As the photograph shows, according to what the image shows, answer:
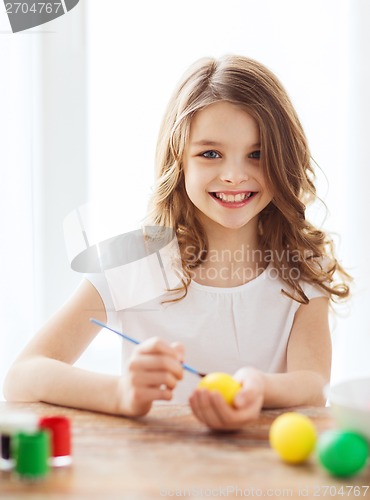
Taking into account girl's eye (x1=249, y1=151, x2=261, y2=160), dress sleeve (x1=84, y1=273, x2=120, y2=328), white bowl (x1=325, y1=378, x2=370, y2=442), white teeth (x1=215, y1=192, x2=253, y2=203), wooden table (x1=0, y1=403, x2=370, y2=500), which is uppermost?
girl's eye (x1=249, y1=151, x2=261, y2=160)

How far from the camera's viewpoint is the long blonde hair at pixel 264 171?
1.51m

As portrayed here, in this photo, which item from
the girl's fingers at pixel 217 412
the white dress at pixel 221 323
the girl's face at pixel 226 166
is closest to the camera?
the girl's fingers at pixel 217 412

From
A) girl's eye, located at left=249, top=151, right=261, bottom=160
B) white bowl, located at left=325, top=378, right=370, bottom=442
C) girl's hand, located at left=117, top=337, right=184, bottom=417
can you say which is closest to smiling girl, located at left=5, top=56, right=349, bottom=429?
girl's eye, located at left=249, top=151, right=261, bottom=160

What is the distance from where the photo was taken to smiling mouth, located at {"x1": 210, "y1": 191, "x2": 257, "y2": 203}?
60.0 inches

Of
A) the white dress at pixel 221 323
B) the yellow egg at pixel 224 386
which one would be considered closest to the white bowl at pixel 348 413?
the yellow egg at pixel 224 386

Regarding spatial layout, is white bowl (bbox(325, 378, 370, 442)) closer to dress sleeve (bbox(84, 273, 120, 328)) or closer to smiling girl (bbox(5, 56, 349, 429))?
smiling girl (bbox(5, 56, 349, 429))

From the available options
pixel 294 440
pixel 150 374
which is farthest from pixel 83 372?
pixel 294 440

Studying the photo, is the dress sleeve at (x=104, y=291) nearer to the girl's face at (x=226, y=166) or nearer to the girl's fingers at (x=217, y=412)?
the girl's face at (x=226, y=166)

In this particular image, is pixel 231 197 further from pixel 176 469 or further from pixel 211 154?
pixel 176 469

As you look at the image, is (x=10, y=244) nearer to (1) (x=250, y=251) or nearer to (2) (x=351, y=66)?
(1) (x=250, y=251)

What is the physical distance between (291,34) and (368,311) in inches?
39.9

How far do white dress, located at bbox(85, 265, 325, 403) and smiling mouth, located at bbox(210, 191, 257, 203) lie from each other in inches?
8.1

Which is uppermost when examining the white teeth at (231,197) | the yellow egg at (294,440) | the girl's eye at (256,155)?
the girl's eye at (256,155)

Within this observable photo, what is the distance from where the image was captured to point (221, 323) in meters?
1.61
